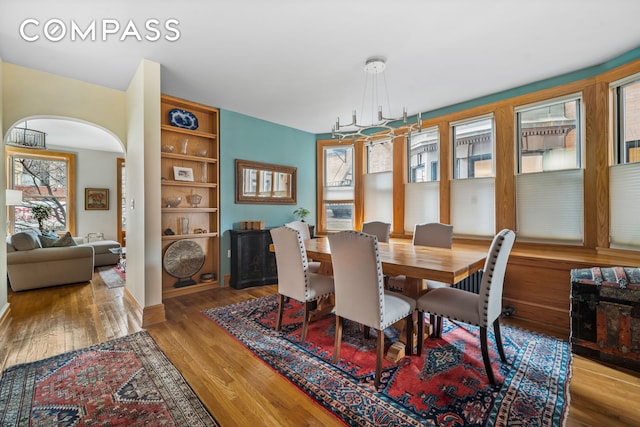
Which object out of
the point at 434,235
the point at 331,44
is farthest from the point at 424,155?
the point at 331,44

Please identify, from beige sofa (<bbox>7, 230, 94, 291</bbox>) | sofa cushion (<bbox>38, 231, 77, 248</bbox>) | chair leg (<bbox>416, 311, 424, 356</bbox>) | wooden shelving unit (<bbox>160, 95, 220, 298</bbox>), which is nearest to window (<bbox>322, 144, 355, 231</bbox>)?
wooden shelving unit (<bbox>160, 95, 220, 298</bbox>)

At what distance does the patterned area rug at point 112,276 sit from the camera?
13.8ft

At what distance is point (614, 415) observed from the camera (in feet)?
5.11

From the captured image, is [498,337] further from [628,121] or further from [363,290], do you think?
[628,121]

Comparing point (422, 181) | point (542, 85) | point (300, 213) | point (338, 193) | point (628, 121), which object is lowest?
point (300, 213)

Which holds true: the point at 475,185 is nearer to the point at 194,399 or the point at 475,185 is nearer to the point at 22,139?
the point at 194,399

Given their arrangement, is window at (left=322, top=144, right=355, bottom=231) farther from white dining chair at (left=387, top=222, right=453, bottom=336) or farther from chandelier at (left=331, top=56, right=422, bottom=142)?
white dining chair at (left=387, top=222, right=453, bottom=336)

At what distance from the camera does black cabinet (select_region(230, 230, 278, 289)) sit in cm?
404

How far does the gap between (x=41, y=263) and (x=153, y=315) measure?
97.9 inches

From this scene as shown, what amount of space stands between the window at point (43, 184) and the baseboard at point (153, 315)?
5259 millimetres

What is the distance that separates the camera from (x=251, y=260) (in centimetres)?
415

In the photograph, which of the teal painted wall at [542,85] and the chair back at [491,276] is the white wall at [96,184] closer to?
the teal painted wall at [542,85]

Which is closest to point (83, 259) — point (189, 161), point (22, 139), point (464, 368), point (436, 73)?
point (22, 139)

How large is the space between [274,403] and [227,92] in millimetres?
3361
